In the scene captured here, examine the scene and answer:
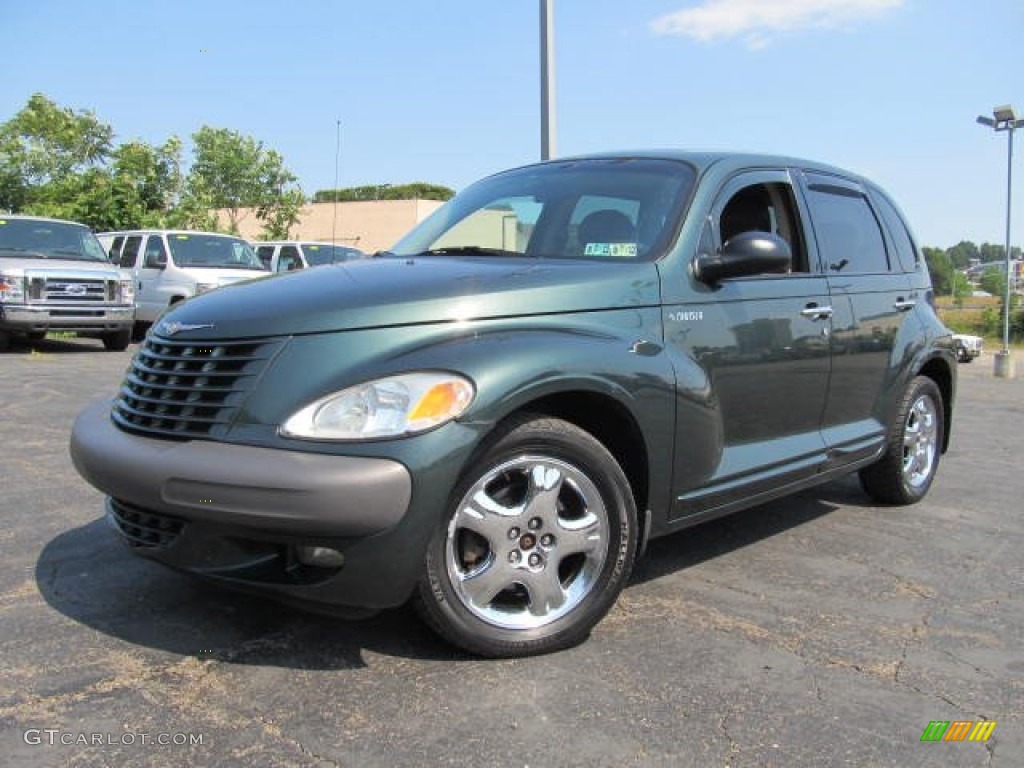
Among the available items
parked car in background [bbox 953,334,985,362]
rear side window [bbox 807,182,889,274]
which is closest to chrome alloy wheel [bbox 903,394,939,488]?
rear side window [bbox 807,182,889,274]

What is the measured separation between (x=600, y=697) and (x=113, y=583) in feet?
6.39

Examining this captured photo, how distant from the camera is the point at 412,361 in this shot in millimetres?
2621

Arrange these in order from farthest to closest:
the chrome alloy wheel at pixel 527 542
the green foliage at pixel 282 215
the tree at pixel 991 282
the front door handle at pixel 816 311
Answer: the tree at pixel 991 282 → the green foliage at pixel 282 215 → the front door handle at pixel 816 311 → the chrome alloy wheel at pixel 527 542

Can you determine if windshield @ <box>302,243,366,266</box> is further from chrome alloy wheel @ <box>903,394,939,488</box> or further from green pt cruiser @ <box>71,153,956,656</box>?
green pt cruiser @ <box>71,153,956,656</box>

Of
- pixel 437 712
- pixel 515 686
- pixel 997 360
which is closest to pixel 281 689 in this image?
pixel 437 712

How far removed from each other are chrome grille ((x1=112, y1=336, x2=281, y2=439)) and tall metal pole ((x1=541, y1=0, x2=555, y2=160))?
7633 millimetres

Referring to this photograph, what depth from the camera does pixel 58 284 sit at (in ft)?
40.2

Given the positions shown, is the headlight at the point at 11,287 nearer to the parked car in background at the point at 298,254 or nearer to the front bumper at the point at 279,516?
the parked car in background at the point at 298,254

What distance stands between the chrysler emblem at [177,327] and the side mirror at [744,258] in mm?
1834

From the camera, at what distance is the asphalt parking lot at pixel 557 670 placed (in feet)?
7.68

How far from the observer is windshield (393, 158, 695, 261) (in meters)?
3.58

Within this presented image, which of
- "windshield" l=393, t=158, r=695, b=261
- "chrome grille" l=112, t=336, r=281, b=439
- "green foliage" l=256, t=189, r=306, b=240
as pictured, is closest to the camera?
"chrome grille" l=112, t=336, r=281, b=439

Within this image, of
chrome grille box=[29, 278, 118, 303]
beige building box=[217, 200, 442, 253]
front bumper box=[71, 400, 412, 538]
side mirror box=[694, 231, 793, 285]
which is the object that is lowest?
front bumper box=[71, 400, 412, 538]

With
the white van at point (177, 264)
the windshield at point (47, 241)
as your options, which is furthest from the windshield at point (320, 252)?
the windshield at point (47, 241)
